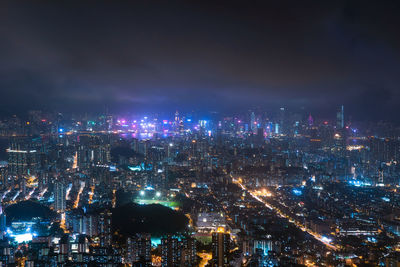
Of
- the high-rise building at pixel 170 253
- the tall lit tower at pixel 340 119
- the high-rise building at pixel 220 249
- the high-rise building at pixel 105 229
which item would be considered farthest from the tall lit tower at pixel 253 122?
the high-rise building at pixel 170 253

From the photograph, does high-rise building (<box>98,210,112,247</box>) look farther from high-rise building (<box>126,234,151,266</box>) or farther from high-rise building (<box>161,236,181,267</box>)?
high-rise building (<box>161,236,181,267</box>)

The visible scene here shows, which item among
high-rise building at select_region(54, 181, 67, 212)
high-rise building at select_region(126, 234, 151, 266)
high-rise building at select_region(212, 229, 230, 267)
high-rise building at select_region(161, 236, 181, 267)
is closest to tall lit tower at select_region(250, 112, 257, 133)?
high-rise building at select_region(54, 181, 67, 212)

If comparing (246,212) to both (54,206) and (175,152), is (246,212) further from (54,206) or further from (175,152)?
(175,152)

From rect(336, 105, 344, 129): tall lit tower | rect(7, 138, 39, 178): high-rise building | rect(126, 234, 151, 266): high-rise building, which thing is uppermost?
rect(336, 105, 344, 129): tall lit tower

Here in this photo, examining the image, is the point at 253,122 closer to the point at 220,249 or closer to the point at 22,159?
the point at 22,159

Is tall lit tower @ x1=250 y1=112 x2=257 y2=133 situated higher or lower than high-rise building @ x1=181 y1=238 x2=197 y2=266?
higher

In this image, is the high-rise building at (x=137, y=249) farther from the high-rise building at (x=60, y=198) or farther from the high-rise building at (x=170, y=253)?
the high-rise building at (x=60, y=198)

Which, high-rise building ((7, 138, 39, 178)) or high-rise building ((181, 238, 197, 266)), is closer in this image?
high-rise building ((181, 238, 197, 266))

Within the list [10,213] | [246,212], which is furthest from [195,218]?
[10,213]
